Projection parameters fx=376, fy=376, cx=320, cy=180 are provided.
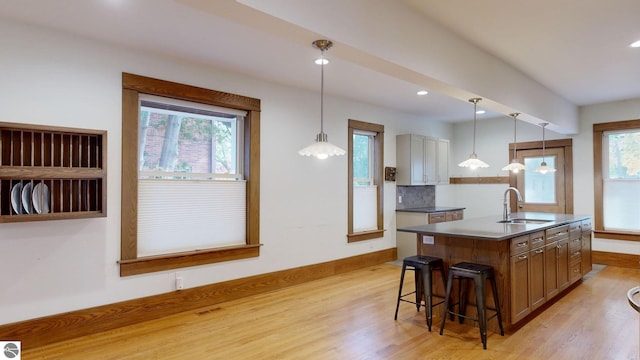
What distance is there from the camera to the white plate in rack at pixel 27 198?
2855 mm

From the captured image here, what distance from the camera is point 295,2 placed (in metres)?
2.14

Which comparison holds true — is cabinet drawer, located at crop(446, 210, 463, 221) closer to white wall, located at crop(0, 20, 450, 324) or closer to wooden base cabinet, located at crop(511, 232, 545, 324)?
wooden base cabinet, located at crop(511, 232, 545, 324)

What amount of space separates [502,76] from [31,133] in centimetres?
447

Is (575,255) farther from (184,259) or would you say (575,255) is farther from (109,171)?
(109,171)

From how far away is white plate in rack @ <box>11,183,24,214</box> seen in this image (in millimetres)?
2818

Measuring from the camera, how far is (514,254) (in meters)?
3.23

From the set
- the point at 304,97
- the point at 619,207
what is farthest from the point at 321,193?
the point at 619,207

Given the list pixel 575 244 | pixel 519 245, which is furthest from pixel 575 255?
pixel 519 245

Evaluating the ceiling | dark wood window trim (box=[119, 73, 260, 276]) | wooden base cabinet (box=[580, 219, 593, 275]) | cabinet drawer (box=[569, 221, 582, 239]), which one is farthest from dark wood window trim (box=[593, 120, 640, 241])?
dark wood window trim (box=[119, 73, 260, 276])

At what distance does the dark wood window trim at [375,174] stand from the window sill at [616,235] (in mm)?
3551

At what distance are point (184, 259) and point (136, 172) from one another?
0.99m

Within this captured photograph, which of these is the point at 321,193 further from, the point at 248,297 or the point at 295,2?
the point at 295,2

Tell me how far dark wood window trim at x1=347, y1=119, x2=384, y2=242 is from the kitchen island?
1878mm

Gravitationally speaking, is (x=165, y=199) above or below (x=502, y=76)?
below
